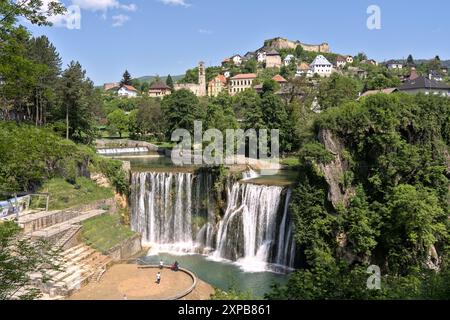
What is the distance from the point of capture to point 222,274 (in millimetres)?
23672

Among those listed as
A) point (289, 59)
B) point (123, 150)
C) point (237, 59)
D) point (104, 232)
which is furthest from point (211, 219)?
point (237, 59)

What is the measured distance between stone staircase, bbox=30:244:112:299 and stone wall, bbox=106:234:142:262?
0.85m

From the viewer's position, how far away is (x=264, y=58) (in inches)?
5310

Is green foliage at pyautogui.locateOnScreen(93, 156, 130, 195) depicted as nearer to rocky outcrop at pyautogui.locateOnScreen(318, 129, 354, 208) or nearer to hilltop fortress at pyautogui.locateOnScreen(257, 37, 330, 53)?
rocky outcrop at pyautogui.locateOnScreen(318, 129, 354, 208)

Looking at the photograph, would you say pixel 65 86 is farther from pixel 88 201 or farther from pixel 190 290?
pixel 190 290

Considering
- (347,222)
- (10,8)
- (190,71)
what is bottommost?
(347,222)

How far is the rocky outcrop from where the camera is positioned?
75.9ft

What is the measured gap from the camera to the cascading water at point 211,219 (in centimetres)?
2594

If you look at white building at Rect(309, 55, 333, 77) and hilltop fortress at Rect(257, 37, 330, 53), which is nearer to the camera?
white building at Rect(309, 55, 333, 77)

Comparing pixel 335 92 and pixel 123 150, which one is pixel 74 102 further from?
pixel 335 92

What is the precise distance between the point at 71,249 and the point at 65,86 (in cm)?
2122

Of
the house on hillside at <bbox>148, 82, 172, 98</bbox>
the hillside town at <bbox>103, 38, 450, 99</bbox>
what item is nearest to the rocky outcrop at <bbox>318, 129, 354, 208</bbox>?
the hillside town at <bbox>103, 38, 450, 99</bbox>

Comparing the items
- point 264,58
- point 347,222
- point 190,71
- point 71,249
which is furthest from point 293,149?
point 264,58

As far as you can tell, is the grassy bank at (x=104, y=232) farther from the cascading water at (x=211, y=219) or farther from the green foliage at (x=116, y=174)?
the green foliage at (x=116, y=174)
